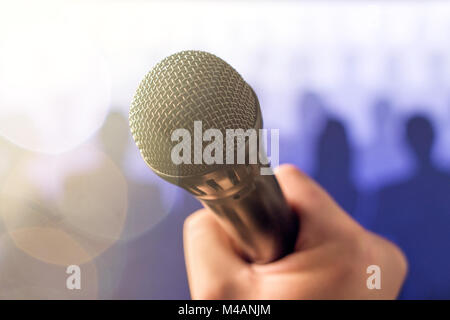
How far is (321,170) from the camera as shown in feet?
3.81

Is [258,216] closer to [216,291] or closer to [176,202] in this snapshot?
[216,291]

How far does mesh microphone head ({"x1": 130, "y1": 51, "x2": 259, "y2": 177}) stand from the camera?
0.30 meters

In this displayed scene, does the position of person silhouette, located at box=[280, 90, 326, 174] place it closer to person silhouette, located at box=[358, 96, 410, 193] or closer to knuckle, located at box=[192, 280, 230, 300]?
person silhouette, located at box=[358, 96, 410, 193]

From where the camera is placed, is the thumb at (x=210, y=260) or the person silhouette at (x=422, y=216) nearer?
the thumb at (x=210, y=260)

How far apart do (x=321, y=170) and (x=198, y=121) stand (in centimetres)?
93

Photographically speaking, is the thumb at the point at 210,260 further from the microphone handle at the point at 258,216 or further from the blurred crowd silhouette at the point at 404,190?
the blurred crowd silhouette at the point at 404,190

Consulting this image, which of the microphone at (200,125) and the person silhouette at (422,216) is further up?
the microphone at (200,125)

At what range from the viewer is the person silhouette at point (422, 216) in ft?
3.62

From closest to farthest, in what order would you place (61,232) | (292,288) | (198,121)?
(198,121) < (292,288) < (61,232)

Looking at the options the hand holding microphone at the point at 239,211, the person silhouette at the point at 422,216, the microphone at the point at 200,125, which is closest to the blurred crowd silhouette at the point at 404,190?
the person silhouette at the point at 422,216

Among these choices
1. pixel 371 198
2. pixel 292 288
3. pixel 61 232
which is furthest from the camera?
pixel 61 232

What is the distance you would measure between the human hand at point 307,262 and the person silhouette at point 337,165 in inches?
24.9

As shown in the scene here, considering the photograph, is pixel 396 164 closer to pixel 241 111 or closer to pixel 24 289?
pixel 241 111

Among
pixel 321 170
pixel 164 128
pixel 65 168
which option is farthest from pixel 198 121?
pixel 65 168
